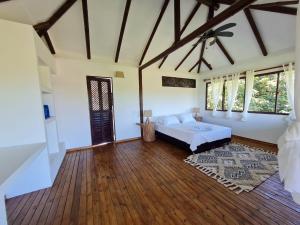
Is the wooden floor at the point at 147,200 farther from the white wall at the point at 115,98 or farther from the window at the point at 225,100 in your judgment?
the window at the point at 225,100

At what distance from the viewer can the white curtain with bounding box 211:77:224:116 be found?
205 inches

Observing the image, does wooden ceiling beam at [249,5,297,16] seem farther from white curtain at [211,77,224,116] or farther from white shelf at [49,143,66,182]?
white shelf at [49,143,66,182]

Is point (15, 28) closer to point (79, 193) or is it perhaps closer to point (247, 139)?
point (79, 193)

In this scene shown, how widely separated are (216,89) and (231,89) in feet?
1.97

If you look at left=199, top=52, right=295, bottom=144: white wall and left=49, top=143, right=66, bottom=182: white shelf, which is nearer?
left=49, top=143, right=66, bottom=182: white shelf

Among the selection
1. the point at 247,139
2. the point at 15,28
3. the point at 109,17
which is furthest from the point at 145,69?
the point at 247,139

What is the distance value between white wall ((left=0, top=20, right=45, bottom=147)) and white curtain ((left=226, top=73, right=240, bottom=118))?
5.14 metres

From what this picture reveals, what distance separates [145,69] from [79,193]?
13.3ft

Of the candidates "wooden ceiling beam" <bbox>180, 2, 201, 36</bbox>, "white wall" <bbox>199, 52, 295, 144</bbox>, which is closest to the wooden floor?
"white wall" <bbox>199, 52, 295, 144</bbox>

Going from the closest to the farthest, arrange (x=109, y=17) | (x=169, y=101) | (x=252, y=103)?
(x=109, y=17)
(x=252, y=103)
(x=169, y=101)

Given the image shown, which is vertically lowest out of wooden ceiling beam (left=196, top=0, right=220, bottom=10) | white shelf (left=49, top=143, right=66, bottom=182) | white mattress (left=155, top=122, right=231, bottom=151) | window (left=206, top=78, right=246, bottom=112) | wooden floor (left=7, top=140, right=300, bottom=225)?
wooden floor (left=7, top=140, right=300, bottom=225)

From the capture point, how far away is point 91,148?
163 inches

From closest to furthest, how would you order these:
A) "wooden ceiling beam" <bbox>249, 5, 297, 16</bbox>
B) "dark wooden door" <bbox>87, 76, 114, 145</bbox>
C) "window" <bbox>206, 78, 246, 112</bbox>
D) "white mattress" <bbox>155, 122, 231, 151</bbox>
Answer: "wooden ceiling beam" <bbox>249, 5, 297, 16</bbox> → "white mattress" <bbox>155, 122, 231, 151</bbox> → "dark wooden door" <bbox>87, 76, 114, 145</bbox> → "window" <bbox>206, 78, 246, 112</bbox>

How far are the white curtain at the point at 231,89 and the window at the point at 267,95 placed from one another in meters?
0.19
